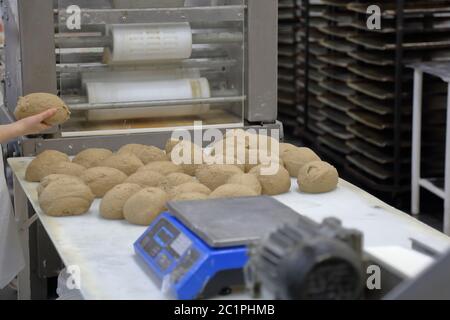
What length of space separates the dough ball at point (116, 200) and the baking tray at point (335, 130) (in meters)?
3.23

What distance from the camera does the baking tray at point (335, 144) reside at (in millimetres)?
5294

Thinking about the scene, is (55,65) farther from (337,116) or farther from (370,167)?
(337,116)

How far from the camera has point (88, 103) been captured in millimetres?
2738

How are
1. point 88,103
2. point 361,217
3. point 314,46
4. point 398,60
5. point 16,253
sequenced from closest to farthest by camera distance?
1. point 361,217
2. point 16,253
3. point 88,103
4. point 398,60
5. point 314,46

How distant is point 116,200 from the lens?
2.06 meters

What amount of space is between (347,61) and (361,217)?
10.5ft

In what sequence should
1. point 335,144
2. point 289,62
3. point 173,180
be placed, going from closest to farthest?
point 173,180, point 335,144, point 289,62

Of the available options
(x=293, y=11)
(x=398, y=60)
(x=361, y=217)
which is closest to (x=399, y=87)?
(x=398, y=60)

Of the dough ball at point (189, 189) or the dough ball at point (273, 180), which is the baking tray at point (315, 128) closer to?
the dough ball at point (273, 180)

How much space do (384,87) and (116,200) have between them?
3032 millimetres

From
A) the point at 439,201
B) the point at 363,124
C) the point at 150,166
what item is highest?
the point at 150,166

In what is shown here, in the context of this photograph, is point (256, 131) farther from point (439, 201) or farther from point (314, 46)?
point (314, 46)

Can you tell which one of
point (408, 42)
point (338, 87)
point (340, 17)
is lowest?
point (338, 87)

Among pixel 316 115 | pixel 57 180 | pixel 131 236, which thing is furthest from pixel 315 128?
pixel 131 236
